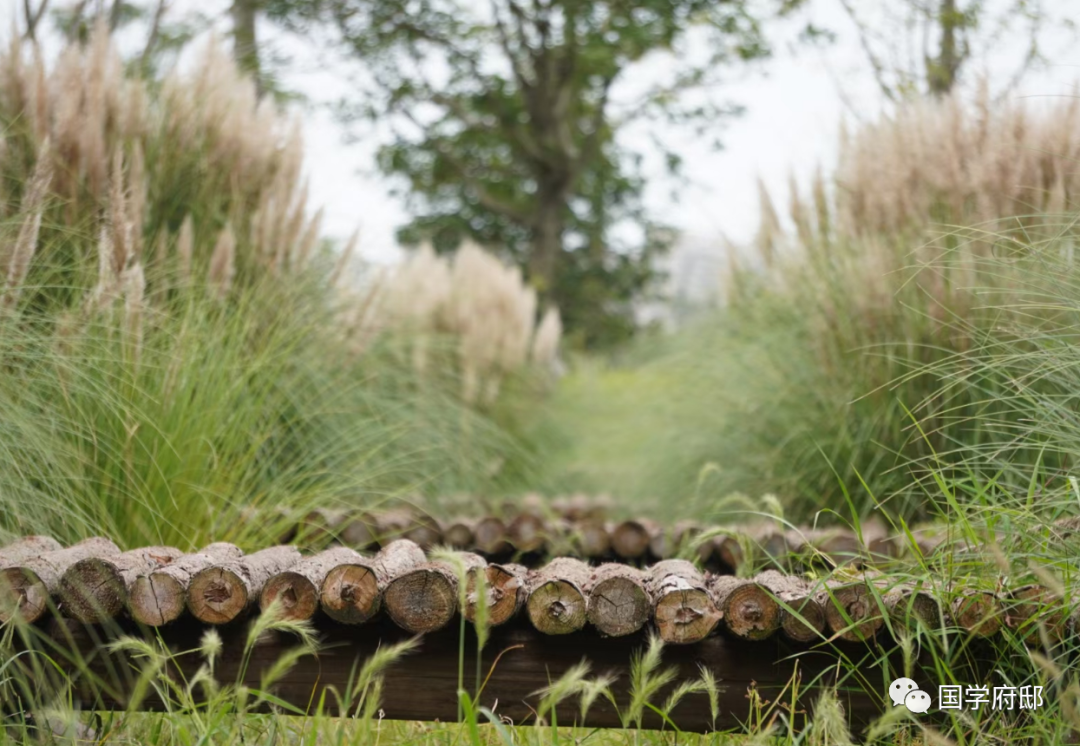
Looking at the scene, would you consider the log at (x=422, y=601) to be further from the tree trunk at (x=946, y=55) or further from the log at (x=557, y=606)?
the tree trunk at (x=946, y=55)

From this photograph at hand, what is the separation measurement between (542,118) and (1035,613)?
8499mm

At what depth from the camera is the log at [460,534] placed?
9.69 ft

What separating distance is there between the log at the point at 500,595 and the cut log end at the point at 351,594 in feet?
0.53

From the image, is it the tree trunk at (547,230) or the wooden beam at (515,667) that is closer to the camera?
the wooden beam at (515,667)

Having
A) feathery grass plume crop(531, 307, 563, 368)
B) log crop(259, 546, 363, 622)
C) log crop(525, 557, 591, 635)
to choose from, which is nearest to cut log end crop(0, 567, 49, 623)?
log crop(259, 546, 363, 622)

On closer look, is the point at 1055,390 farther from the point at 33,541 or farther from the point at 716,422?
the point at 33,541

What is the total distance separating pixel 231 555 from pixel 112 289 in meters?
0.82

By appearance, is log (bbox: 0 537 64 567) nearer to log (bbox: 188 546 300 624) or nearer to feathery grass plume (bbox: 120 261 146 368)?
log (bbox: 188 546 300 624)

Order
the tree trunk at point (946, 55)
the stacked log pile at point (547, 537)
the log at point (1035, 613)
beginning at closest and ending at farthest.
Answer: the log at point (1035, 613) → the stacked log pile at point (547, 537) → the tree trunk at point (946, 55)

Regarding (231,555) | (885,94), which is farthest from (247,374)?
(885,94)

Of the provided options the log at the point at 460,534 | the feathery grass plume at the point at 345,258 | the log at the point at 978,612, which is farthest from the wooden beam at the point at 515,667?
the feathery grass plume at the point at 345,258

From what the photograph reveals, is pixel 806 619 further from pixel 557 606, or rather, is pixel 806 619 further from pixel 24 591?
pixel 24 591

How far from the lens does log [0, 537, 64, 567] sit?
1.66m

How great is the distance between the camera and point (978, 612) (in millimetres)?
1577
